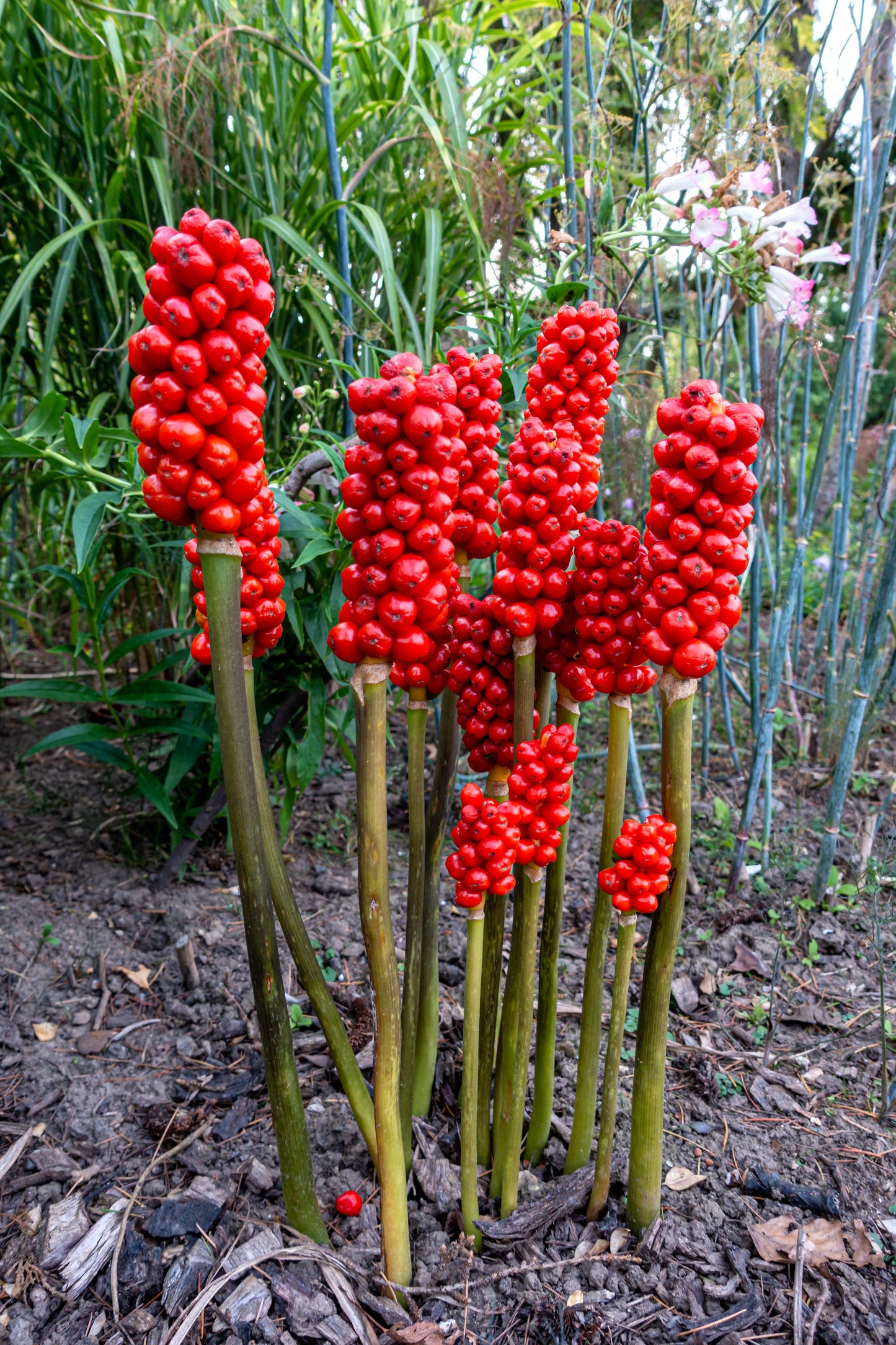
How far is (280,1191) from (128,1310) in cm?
28

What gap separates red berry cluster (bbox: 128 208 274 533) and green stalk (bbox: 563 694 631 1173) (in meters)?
0.61

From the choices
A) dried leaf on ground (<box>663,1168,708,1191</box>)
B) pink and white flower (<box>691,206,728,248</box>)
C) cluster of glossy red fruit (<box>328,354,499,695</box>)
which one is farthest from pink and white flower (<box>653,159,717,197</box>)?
dried leaf on ground (<box>663,1168,708,1191</box>)

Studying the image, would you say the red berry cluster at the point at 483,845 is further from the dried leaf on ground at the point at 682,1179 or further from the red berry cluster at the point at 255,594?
the dried leaf on ground at the point at 682,1179

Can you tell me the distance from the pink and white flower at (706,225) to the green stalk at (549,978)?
0.87m

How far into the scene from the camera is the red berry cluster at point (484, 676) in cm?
116

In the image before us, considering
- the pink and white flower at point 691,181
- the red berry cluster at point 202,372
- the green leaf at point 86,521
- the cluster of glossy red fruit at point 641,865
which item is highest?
the pink and white flower at point 691,181

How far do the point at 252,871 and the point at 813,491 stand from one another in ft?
5.94

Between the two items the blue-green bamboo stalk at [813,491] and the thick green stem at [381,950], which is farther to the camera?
the blue-green bamboo stalk at [813,491]

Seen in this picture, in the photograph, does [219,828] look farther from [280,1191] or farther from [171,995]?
[280,1191]

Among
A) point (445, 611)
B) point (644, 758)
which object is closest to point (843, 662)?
point (644, 758)

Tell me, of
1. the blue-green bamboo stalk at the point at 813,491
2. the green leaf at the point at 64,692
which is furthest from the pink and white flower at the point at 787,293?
the green leaf at the point at 64,692

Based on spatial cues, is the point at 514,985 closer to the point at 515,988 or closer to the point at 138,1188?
the point at 515,988

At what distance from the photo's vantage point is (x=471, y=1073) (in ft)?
3.99

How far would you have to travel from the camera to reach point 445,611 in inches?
42.4
